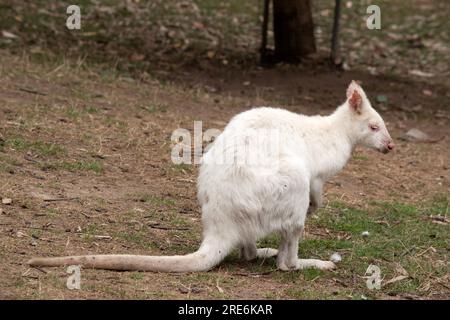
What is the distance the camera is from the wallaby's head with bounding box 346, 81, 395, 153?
5.82 metres

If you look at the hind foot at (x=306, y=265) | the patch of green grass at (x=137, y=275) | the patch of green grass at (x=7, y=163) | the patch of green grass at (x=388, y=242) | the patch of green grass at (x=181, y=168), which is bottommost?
the patch of green grass at (x=388, y=242)

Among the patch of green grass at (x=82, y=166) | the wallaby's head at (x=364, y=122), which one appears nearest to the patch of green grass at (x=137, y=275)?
the wallaby's head at (x=364, y=122)

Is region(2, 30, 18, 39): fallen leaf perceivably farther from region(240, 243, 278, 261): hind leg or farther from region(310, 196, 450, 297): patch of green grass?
region(240, 243, 278, 261): hind leg

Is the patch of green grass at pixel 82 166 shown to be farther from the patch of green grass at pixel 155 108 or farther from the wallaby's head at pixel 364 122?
the wallaby's head at pixel 364 122

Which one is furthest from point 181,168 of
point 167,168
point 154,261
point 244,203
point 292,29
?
point 292,29

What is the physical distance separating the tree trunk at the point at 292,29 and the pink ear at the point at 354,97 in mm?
5666

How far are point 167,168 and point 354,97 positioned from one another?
81.9 inches

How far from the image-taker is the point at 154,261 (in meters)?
4.87

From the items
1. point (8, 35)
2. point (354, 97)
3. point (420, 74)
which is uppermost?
point (8, 35)

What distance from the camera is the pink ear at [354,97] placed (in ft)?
19.0

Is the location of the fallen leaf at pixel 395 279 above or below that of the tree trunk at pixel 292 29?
below

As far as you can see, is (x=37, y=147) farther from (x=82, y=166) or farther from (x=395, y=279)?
(x=395, y=279)

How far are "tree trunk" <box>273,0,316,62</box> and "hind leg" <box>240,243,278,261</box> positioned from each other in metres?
6.15

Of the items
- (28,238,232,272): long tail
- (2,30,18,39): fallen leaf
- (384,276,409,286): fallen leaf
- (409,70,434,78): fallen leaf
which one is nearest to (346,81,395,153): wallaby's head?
(384,276,409,286): fallen leaf
